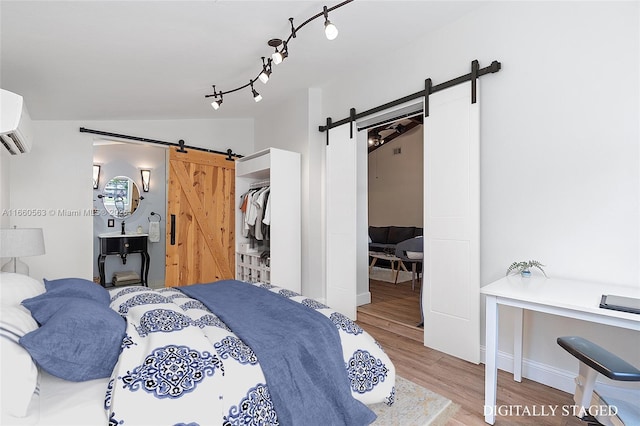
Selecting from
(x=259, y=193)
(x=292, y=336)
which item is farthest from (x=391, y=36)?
(x=292, y=336)

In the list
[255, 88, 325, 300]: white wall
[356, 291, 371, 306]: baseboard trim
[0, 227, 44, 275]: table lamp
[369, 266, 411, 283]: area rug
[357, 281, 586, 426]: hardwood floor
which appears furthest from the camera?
[369, 266, 411, 283]: area rug

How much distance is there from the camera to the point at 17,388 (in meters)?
0.98

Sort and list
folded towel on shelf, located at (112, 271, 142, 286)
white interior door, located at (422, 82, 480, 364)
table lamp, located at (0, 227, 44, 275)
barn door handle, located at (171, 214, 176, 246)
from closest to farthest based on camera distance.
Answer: table lamp, located at (0, 227, 44, 275) → white interior door, located at (422, 82, 480, 364) → barn door handle, located at (171, 214, 176, 246) → folded towel on shelf, located at (112, 271, 142, 286)

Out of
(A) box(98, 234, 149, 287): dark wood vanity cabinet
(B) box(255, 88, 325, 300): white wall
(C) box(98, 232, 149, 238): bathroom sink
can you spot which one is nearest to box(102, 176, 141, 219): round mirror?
(C) box(98, 232, 149, 238): bathroom sink

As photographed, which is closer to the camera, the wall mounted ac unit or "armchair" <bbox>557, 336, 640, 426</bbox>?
"armchair" <bbox>557, 336, 640, 426</bbox>

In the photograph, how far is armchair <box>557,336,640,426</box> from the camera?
1.04 m

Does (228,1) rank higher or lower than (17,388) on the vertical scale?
higher

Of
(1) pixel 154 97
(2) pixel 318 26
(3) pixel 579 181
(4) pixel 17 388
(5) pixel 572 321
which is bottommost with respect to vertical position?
(5) pixel 572 321

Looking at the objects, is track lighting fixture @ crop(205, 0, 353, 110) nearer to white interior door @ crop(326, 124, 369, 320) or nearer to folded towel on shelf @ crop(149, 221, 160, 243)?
white interior door @ crop(326, 124, 369, 320)

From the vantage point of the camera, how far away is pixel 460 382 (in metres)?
2.20

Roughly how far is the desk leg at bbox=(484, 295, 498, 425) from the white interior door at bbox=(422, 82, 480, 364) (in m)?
0.74

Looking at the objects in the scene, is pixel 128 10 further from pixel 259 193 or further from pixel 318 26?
pixel 259 193

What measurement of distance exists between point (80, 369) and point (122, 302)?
2.54ft

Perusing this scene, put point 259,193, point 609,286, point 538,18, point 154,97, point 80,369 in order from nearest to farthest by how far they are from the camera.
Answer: point 80,369 → point 609,286 → point 538,18 → point 154,97 → point 259,193
